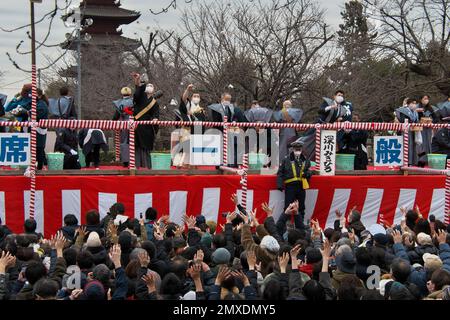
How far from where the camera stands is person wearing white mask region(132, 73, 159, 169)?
1342cm

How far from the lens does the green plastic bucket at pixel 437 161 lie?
14648 mm

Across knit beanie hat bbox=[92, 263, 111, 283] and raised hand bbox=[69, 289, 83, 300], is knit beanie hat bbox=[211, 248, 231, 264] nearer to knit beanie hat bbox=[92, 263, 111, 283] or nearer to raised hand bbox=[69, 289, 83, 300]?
knit beanie hat bbox=[92, 263, 111, 283]

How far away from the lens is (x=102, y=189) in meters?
12.5

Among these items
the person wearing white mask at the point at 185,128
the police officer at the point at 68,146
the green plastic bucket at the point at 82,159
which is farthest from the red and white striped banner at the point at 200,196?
the green plastic bucket at the point at 82,159

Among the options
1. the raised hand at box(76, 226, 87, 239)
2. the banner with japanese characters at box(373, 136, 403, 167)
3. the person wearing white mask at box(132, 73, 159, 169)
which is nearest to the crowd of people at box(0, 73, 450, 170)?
the person wearing white mask at box(132, 73, 159, 169)

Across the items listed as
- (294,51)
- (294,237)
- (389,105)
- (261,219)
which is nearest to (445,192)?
(261,219)

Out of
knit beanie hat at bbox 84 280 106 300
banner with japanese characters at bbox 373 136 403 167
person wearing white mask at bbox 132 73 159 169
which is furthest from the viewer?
banner with japanese characters at bbox 373 136 403 167

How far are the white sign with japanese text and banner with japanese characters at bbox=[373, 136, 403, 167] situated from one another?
298cm

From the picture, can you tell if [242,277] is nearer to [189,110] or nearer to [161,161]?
[161,161]

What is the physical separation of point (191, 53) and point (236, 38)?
161 centimetres

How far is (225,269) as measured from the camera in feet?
19.7

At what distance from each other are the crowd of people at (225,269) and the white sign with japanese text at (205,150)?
13.5 ft

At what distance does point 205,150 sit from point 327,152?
2.26m

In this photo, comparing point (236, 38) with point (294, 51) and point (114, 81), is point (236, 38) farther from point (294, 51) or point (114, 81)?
point (114, 81)
